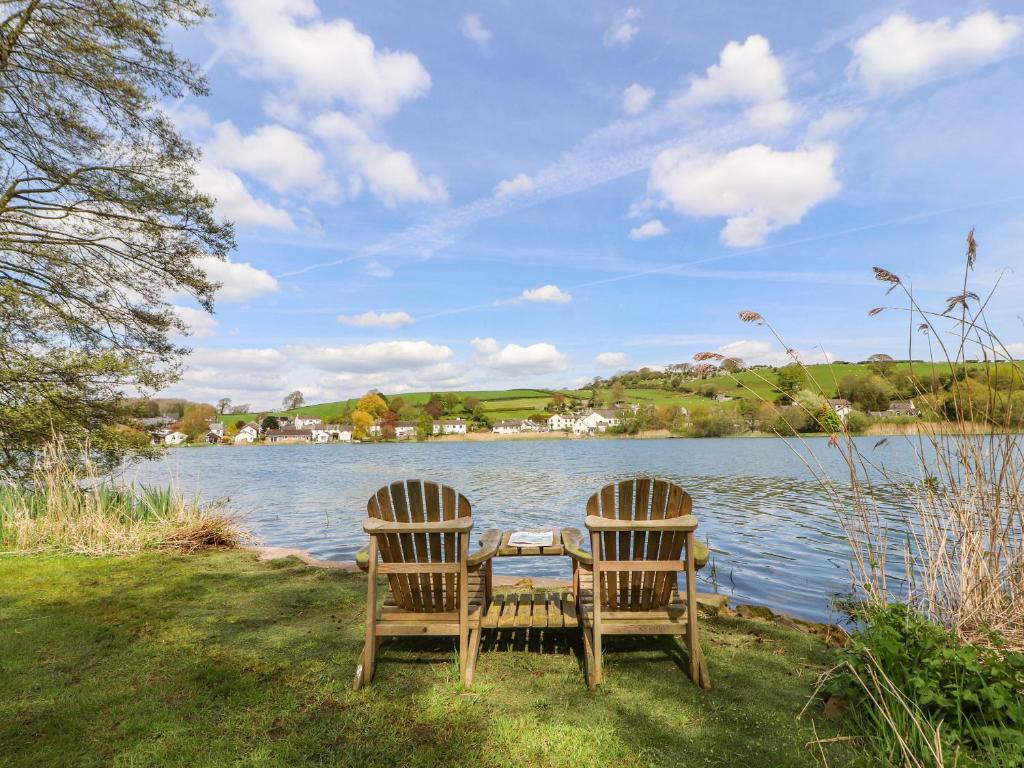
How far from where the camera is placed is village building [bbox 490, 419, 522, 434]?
3386 inches

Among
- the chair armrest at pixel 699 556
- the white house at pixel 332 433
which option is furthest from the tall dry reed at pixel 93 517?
the white house at pixel 332 433

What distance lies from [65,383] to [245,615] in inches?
283

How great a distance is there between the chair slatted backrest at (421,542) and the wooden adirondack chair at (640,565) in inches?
34.6

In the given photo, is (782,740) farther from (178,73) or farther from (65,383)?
(178,73)

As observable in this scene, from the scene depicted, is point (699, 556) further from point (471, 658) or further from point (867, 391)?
point (867, 391)

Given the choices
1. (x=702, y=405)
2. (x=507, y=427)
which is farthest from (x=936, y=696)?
(x=507, y=427)

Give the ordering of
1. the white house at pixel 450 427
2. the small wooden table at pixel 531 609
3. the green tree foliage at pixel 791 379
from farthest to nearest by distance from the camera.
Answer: the white house at pixel 450 427 < the green tree foliage at pixel 791 379 < the small wooden table at pixel 531 609

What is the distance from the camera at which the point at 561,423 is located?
86.1 metres

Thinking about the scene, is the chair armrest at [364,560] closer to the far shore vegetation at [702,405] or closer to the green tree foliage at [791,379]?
the far shore vegetation at [702,405]

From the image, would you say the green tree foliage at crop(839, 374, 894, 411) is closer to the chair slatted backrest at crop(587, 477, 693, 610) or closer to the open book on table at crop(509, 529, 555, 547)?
the chair slatted backrest at crop(587, 477, 693, 610)

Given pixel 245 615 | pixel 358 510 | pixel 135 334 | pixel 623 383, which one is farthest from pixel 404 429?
pixel 245 615

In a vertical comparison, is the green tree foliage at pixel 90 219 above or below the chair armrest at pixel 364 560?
above

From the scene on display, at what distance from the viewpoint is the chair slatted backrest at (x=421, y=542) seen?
3.76 m

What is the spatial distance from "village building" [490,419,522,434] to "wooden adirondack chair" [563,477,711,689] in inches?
3225
